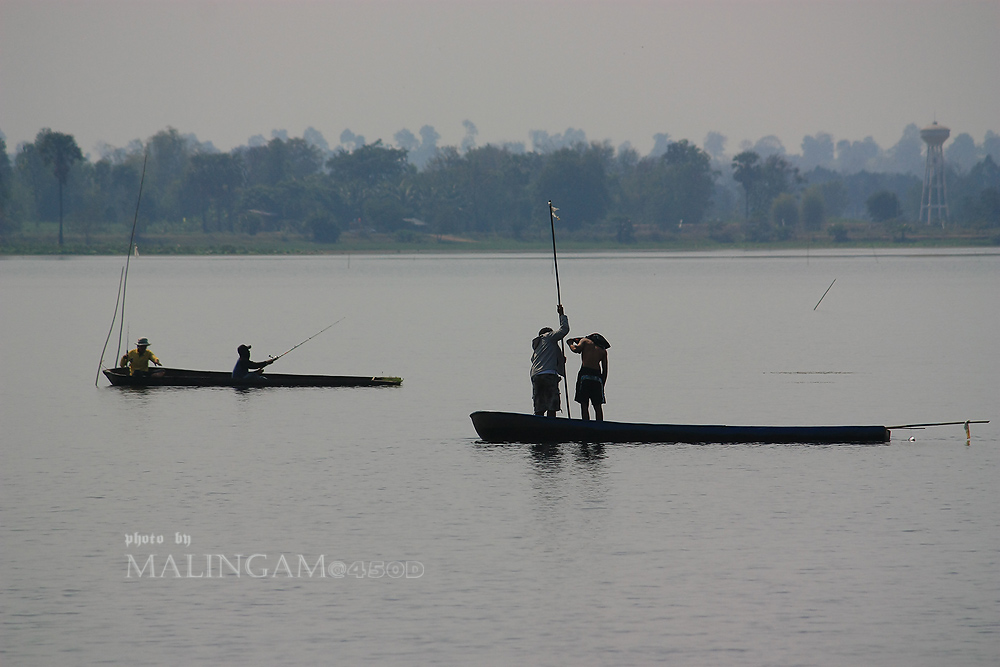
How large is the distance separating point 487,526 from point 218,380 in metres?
18.0

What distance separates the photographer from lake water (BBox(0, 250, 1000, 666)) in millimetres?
14414

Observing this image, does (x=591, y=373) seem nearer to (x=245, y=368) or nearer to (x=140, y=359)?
(x=245, y=368)

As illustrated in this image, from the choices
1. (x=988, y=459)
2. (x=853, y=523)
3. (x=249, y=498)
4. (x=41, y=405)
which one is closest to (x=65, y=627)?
(x=249, y=498)

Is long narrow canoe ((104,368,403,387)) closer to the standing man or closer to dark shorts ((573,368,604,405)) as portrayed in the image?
the standing man

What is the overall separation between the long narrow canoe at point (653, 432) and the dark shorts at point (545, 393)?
40cm

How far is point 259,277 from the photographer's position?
14125 cm

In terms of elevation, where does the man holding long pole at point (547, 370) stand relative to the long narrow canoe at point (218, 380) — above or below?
above

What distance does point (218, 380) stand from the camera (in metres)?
35.6

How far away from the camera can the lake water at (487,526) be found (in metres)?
14.4

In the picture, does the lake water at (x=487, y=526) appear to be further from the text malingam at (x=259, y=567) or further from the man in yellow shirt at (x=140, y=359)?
the man in yellow shirt at (x=140, y=359)

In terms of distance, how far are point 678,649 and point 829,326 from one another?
54.0 m

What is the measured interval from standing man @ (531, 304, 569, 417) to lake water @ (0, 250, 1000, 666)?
0.93m

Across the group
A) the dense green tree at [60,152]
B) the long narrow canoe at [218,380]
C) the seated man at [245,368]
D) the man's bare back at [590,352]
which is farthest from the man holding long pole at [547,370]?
the dense green tree at [60,152]

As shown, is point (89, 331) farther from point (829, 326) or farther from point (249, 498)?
point (249, 498)
